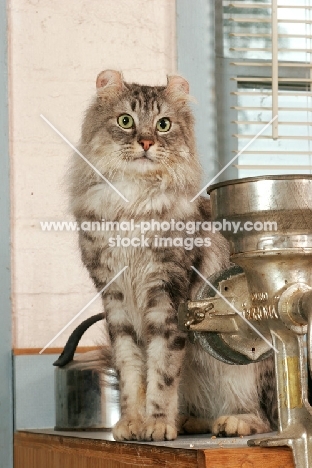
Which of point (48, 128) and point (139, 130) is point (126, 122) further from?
point (48, 128)

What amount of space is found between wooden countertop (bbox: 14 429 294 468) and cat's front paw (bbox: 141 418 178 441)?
0.02 m

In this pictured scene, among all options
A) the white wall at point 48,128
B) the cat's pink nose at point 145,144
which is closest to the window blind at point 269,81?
the white wall at point 48,128

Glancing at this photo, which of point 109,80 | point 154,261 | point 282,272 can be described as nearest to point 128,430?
point 154,261

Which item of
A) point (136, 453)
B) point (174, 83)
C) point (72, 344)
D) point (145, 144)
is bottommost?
point (136, 453)

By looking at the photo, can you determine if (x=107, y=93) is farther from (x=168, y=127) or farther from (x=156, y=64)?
(x=156, y=64)

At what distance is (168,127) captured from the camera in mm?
1529

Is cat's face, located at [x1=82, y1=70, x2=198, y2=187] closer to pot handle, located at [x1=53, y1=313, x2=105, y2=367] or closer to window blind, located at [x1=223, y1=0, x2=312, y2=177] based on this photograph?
pot handle, located at [x1=53, y1=313, x2=105, y2=367]

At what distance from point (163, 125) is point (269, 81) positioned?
2.29ft

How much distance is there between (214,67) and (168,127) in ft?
1.92

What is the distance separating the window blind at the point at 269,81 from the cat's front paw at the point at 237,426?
0.83m

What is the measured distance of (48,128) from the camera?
6.26ft

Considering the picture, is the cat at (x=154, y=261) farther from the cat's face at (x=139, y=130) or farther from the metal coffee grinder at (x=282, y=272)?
the metal coffee grinder at (x=282, y=272)

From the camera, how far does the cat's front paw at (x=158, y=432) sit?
129 centimetres

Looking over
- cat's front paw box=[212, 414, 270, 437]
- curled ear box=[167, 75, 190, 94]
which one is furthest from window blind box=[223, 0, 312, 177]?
cat's front paw box=[212, 414, 270, 437]
